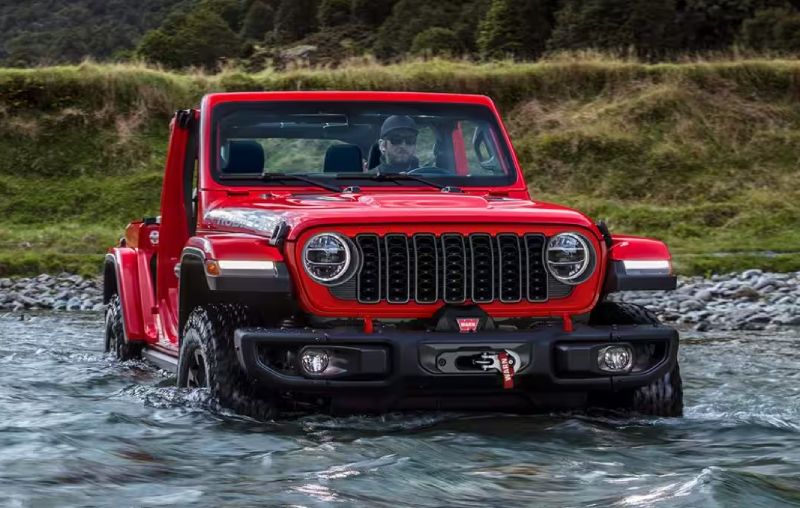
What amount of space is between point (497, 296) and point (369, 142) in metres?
1.81

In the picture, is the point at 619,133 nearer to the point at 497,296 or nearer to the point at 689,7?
the point at 497,296

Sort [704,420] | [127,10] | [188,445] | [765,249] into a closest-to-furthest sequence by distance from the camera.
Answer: [188,445], [704,420], [765,249], [127,10]

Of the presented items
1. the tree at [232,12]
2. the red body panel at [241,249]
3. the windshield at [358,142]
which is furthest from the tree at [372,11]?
the red body panel at [241,249]

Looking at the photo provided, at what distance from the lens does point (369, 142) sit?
7.79 meters

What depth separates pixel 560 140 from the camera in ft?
89.0

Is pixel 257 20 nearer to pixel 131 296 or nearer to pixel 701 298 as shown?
pixel 701 298

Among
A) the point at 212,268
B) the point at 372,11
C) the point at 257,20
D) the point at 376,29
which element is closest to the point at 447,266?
the point at 212,268

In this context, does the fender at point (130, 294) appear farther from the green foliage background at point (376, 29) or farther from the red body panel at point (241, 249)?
the green foliage background at point (376, 29)

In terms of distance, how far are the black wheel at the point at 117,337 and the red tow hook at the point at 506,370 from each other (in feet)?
12.2

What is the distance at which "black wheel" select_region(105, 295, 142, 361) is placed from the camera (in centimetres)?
926

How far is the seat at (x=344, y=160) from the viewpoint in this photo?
767cm

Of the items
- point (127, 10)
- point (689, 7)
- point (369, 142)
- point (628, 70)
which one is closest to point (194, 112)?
point (369, 142)

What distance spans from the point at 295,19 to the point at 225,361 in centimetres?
10596

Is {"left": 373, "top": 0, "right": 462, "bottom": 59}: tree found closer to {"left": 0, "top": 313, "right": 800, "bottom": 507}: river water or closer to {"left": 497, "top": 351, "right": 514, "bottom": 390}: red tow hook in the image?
{"left": 0, "top": 313, "right": 800, "bottom": 507}: river water
